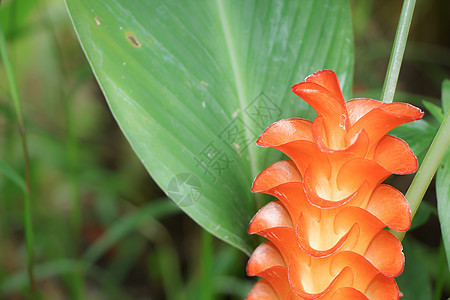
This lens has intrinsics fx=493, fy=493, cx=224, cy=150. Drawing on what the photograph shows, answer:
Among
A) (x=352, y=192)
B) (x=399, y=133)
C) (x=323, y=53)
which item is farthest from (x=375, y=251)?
(x=323, y=53)

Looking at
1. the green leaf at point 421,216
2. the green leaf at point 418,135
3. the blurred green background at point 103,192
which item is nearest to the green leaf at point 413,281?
the green leaf at point 421,216

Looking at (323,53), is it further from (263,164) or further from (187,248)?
(187,248)

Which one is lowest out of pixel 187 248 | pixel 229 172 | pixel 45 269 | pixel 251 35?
pixel 187 248

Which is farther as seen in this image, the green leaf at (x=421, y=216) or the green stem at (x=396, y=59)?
the green leaf at (x=421, y=216)

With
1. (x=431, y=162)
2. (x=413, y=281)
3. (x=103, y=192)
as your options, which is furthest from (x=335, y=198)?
(x=103, y=192)

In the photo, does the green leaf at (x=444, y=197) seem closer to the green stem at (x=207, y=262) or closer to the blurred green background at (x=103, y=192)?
the green stem at (x=207, y=262)

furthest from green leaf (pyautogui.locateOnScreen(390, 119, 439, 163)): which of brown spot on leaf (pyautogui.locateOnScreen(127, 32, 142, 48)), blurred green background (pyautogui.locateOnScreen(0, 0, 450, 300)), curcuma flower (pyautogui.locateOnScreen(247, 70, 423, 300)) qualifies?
blurred green background (pyautogui.locateOnScreen(0, 0, 450, 300))
